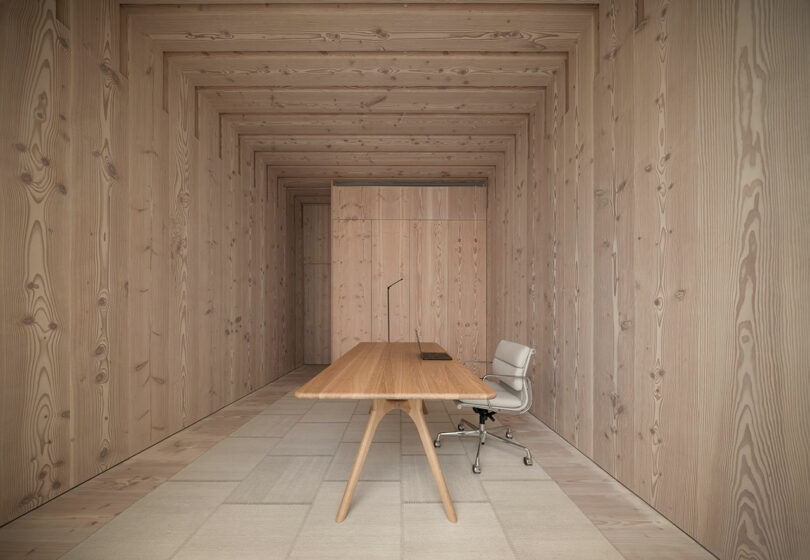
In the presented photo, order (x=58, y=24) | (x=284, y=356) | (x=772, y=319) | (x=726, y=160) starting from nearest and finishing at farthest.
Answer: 1. (x=772, y=319)
2. (x=726, y=160)
3. (x=58, y=24)
4. (x=284, y=356)

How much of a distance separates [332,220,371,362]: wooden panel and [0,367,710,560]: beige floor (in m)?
2.69

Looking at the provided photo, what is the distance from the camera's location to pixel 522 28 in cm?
260

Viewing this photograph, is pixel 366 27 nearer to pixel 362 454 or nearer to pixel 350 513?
pixel 362 454

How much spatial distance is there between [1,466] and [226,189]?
9.70 feet

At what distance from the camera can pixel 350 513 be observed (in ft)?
6.03

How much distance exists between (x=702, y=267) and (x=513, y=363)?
133 centimetres

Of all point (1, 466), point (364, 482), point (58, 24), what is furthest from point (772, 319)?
point (58, 24)

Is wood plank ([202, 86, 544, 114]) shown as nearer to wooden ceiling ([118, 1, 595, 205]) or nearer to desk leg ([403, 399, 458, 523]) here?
wooden ceiling ([118, 1, 595, 205])

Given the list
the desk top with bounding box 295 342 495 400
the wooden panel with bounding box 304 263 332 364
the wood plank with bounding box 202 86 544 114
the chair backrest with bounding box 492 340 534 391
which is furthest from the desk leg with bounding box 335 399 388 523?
the wooden panel with bounding box 304 263 332 364

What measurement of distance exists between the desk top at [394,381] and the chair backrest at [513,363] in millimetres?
456

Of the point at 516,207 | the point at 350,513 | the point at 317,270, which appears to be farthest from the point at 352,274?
the point at 350,513

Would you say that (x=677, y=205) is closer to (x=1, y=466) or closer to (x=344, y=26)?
(x=344, y=26)

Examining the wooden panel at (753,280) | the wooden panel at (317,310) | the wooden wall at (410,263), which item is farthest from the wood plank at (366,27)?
the wooden panel at (317,310)

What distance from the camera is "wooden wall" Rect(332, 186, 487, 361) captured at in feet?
17.7
